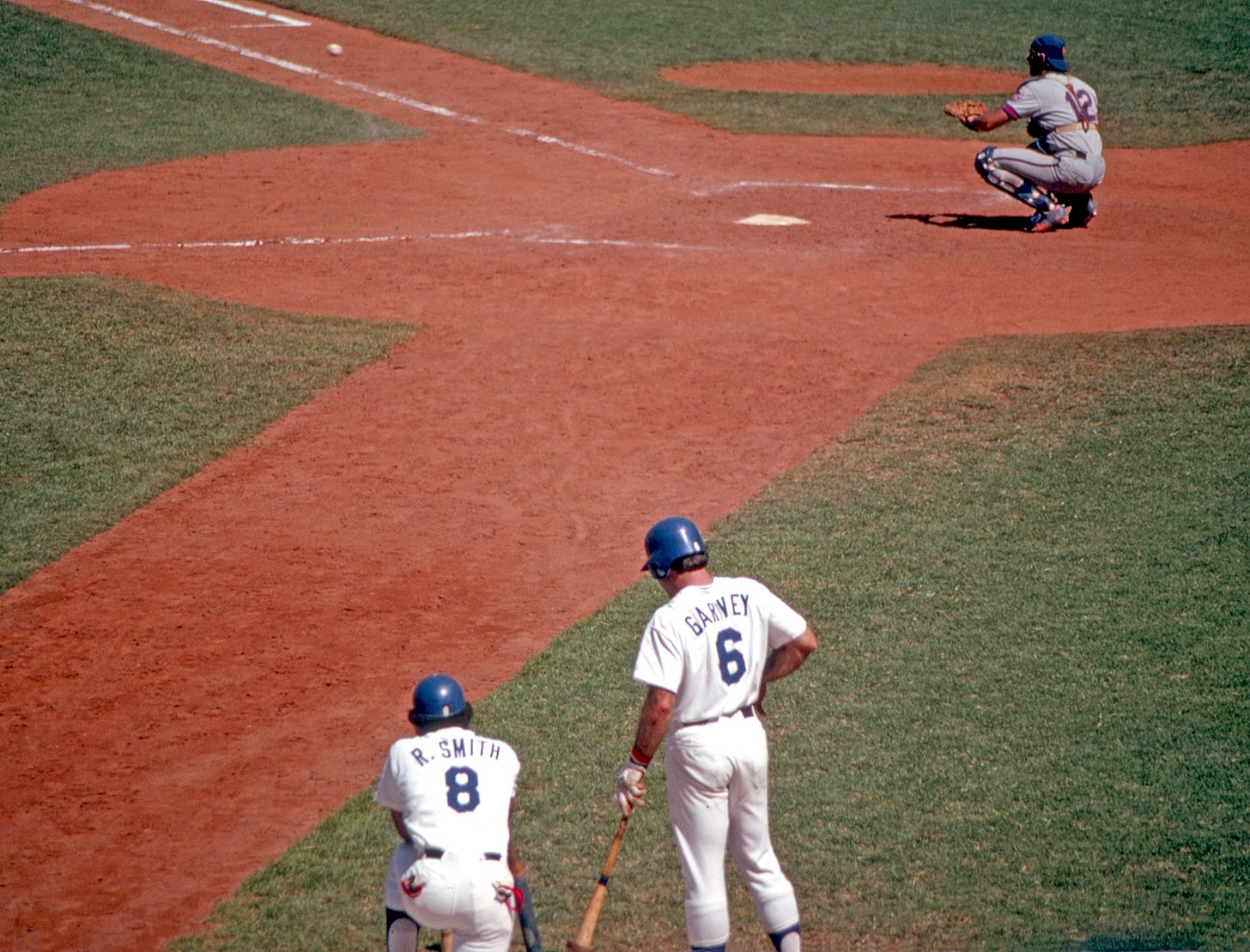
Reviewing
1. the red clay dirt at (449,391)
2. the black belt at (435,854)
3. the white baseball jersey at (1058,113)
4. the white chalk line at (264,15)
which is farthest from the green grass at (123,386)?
the white chalk line at (264,15)

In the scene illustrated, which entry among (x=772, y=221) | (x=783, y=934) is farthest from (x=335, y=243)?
(x=783, y=934)

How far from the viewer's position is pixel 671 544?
5.35m

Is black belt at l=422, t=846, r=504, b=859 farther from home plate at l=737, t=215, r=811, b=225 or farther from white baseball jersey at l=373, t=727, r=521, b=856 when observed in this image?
home plate at l=737, t=215, r=811, b=225

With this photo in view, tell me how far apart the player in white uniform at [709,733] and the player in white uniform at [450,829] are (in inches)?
22.4

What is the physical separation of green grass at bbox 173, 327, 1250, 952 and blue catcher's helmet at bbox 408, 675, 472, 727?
4.37 ft

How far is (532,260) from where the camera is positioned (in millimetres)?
13914

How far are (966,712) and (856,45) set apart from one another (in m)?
18.7

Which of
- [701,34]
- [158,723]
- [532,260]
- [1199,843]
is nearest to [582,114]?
[701,34]

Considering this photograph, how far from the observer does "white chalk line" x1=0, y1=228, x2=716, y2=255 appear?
14.1 m

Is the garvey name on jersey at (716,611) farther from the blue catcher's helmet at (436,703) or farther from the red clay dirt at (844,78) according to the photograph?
the red clay dirt at (844,78)

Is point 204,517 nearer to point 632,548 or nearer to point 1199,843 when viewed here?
point 632,548

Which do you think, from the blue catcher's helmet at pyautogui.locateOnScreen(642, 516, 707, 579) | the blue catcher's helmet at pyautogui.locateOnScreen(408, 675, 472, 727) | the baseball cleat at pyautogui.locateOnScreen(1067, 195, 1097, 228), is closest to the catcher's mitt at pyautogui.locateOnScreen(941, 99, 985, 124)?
the baseball cleat at pyautogui.locateOnScreen(1067, 195, 1097, 228)

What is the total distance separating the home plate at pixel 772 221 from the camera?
1522cm

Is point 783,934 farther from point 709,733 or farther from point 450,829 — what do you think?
point 450,829
